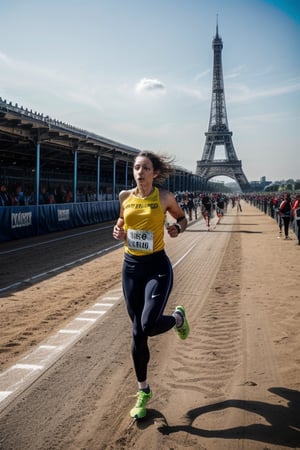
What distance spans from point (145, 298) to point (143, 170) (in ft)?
3.83

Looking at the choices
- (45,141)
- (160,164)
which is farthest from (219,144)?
(160,164)

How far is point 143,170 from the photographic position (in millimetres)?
3715

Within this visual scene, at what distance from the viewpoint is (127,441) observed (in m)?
3.01

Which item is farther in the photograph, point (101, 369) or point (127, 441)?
point (101, 369)

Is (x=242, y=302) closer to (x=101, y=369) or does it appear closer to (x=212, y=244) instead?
(x=101, y=369)

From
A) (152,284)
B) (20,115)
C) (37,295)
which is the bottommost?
(37,295)

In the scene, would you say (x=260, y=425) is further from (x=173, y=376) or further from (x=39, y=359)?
(x=39, y=359)

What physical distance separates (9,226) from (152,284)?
15710mm

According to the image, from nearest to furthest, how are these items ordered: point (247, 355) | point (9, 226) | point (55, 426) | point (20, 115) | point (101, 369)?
1. point (55, 426)
2. point (101, 369)
3. point (247, 355)
4. point (9, 226)
5. point (20, 115)

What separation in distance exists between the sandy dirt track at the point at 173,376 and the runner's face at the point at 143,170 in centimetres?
201

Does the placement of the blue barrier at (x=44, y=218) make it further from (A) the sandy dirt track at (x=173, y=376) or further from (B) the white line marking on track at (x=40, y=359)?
(B) the white line marking on track at (x=40, y=359)

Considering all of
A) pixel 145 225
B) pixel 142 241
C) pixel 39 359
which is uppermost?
pixel 145 225

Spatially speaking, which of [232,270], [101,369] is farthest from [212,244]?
[101,369]

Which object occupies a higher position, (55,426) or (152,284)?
(152,284)
